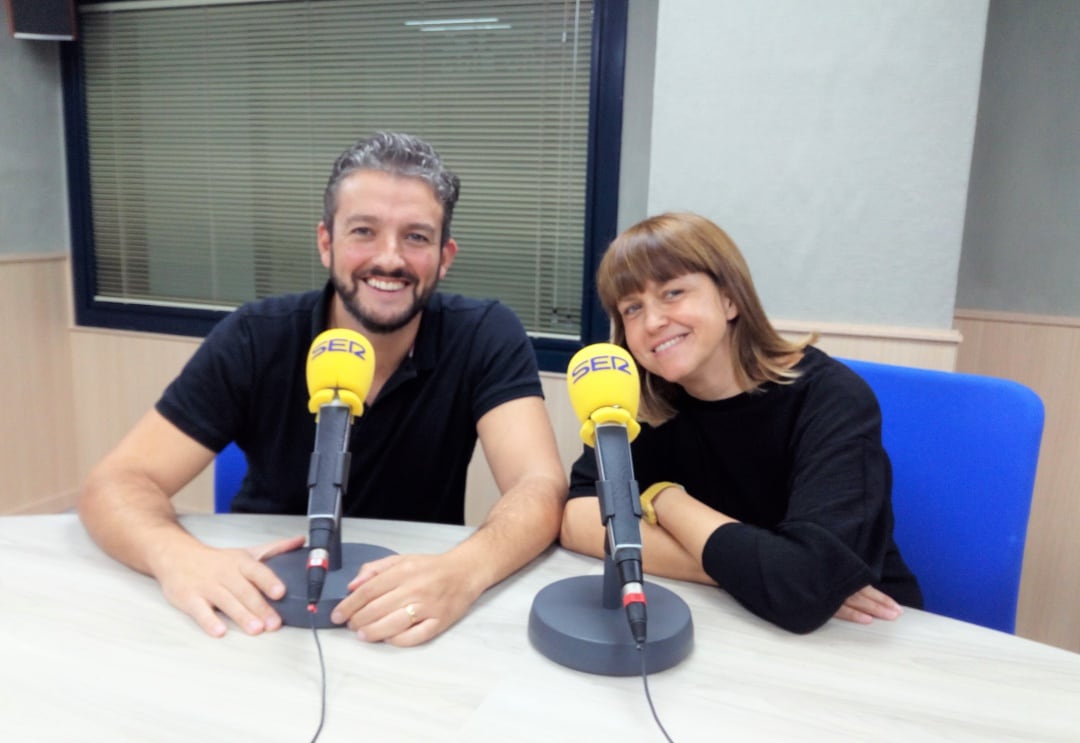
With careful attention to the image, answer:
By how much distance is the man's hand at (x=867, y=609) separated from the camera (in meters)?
1.02

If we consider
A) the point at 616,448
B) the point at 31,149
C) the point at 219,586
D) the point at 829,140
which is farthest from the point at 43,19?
the point at 616,448

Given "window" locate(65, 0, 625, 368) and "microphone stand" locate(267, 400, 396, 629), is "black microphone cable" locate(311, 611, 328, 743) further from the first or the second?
"window" locate(65, 0, 625, 368)

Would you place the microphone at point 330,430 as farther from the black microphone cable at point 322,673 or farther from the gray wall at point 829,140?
the gray wall at point 829,140

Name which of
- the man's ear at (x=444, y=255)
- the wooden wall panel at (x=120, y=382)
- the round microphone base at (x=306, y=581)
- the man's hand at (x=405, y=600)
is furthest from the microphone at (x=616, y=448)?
the wooden wall panel at (x=120, y=382)

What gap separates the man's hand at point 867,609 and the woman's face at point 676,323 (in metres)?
0.40

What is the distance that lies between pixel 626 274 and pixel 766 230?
3.07ft

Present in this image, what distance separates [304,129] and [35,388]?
4.87ft

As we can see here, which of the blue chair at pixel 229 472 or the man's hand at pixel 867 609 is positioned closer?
the man's hand at pixel 867 609

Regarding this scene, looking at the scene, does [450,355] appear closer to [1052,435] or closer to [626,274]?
[626,274]

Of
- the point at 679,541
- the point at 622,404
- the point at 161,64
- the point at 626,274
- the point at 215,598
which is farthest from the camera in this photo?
the point at 161,64

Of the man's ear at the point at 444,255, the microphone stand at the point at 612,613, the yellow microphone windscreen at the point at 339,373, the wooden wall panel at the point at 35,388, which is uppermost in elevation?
the man's ear at the point at 444,255

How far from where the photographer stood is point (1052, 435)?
2.29 meters

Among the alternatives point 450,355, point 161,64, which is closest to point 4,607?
point 450,355

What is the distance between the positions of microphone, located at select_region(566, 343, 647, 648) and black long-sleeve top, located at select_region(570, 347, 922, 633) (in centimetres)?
23
